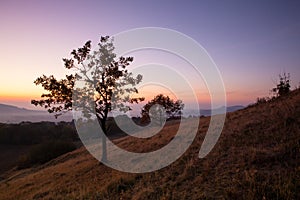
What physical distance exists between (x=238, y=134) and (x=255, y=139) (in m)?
1.80

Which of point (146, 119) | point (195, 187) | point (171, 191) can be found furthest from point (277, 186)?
point (146, 119)

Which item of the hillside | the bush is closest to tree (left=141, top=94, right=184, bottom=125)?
the bush

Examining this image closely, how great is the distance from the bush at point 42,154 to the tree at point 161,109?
19180mm

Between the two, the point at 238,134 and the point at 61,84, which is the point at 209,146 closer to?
the point at 238,134

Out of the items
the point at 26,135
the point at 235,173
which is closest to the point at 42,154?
the point at 26,135

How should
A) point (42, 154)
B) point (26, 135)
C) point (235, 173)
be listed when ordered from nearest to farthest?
1. point (235, 173)
2. point (42, 154)
3. point (26, 135)

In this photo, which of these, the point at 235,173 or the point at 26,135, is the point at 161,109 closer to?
the point at 235,173

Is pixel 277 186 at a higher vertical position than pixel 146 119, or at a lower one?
lower

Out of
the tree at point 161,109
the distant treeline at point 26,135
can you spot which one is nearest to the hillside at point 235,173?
the tree at point 161,109

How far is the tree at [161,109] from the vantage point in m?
54.1

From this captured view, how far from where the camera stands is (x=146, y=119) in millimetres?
55219

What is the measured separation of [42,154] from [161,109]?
86.3 ft

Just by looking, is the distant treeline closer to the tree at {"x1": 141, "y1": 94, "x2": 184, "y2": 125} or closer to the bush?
the bush

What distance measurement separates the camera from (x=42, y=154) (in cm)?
5197
